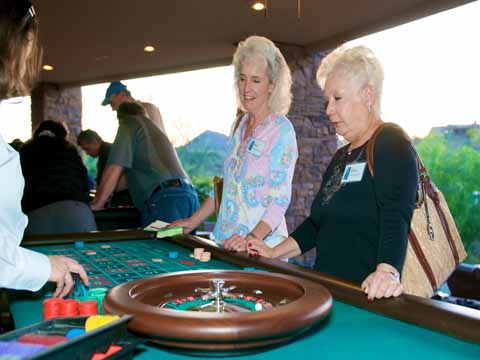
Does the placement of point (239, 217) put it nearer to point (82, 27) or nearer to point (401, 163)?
point (401, 163)

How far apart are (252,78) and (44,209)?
5.21 ft

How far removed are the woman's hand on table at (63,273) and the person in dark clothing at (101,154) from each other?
3.09 meters

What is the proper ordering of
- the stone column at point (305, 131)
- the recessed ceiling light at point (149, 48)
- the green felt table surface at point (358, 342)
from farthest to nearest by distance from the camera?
the recessed ceiling light at point (149, 48) → the stone column at point (305, 131) → the green felt table surface at point (358, 342)

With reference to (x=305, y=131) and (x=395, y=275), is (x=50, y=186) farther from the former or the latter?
(x=305, y=131)

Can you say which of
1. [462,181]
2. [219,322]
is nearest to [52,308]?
[219,322]

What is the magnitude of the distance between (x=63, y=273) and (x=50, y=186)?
198 centimetres

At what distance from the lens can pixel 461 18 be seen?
15.1 ft

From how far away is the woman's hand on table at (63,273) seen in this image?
3.73 ft

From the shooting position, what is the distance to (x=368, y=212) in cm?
156

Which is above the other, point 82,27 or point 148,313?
point 82,27

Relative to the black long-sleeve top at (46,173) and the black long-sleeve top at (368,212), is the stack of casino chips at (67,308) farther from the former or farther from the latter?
the black long-sleeve top at (46,173)

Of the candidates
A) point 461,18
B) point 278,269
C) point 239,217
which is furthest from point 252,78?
point 461,18

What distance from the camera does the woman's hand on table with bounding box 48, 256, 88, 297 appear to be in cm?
114

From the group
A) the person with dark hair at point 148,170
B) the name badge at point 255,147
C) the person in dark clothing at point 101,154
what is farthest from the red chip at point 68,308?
the person in dark clothing at point 101,154
